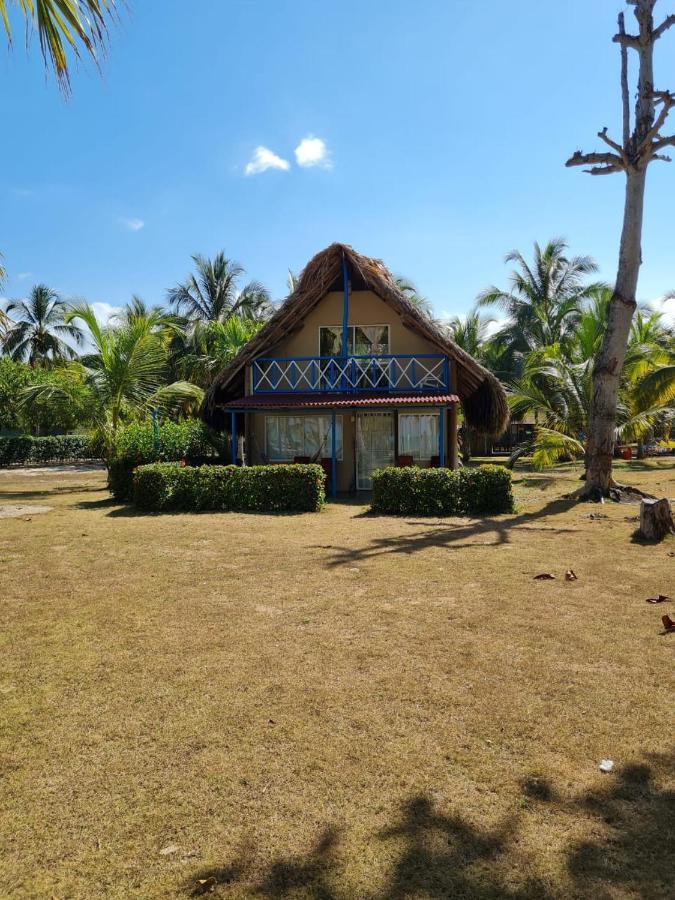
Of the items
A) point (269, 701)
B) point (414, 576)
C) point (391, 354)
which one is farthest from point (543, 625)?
point (391, 354)

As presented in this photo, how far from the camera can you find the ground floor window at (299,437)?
54.1ft

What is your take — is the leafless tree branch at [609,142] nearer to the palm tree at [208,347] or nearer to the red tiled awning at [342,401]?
the red tiled awning at [342,401]

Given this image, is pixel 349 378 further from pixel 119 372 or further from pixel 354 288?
pixel 119 372

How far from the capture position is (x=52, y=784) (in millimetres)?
2691

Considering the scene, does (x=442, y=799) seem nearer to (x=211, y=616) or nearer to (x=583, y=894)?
(x=583, y=894)

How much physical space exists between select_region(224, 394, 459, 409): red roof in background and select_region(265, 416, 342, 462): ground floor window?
911 millimetres

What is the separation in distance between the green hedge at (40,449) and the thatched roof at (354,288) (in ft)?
48.7

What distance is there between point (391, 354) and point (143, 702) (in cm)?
1329

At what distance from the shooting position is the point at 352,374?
1620 centimetres

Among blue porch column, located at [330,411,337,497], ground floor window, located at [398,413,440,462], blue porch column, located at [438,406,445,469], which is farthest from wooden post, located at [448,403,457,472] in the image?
blue porch column, located at [330,411,337,497]

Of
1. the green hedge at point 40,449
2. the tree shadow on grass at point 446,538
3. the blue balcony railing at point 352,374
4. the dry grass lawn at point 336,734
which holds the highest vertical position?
the blue balcony railing at point 352,374

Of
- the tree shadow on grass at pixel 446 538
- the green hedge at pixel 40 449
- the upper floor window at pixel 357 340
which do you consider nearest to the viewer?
the tree shadow on grass at pixel 446 538

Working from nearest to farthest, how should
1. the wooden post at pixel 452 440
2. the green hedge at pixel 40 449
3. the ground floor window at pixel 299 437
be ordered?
the wooden post at pixel 452 440
the ground floor window at pixel 299 437
the green hedge at pixel 40 449

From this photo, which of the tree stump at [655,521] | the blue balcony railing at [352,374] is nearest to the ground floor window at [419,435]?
the blue balcony railing at [352,374]
